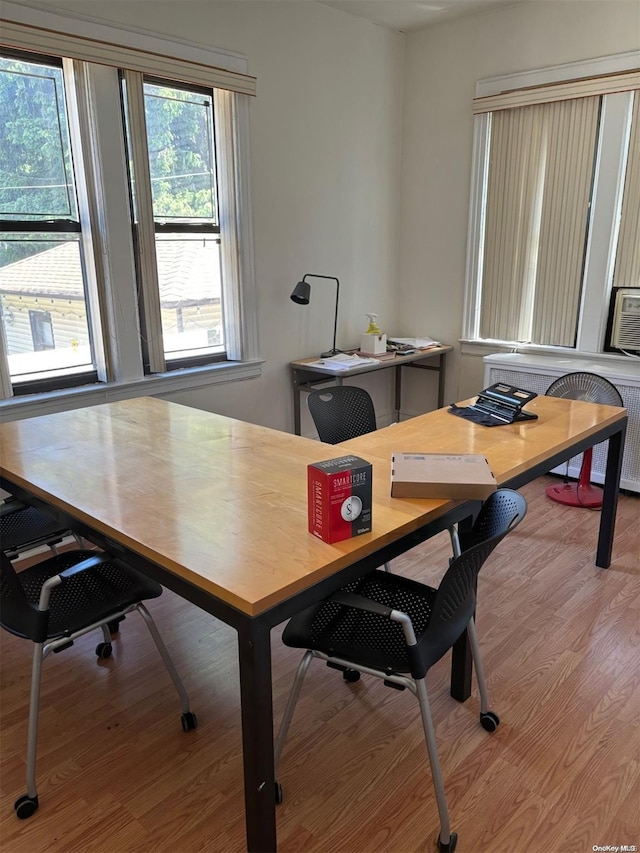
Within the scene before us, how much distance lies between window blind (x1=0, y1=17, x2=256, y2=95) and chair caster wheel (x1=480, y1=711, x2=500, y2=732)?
3.25m

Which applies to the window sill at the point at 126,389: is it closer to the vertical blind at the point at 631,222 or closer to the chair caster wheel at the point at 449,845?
the vertical blind at the point at 631,222

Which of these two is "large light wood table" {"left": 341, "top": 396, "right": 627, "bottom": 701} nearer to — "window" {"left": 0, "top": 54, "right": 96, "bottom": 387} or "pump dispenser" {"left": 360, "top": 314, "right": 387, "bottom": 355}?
"pump dispenser" {"left": 360, "top": 314, "right": 387, "bottom": 355}

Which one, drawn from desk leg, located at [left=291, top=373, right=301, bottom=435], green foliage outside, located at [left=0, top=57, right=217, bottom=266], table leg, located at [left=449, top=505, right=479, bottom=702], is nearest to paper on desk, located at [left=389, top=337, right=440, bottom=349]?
desk leg, located at [left=291, top=373, right=301, bottom=435]

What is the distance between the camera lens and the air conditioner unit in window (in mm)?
3795

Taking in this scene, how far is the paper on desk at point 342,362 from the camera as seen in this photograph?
4039mm

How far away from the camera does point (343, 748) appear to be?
1915mm

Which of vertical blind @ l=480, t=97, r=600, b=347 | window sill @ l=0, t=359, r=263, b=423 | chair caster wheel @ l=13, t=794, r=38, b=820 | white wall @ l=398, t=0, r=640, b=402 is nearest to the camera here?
chair caster wheel @ l=13, t=794, r=38, b=820

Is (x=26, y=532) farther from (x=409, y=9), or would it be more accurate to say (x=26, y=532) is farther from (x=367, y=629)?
(x=409, y=9)

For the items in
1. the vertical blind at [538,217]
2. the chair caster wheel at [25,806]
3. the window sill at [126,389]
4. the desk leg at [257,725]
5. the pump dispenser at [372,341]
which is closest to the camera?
the desk leg at [257,725]

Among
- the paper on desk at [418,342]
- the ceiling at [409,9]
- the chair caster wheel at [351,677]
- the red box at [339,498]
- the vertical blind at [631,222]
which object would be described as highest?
the ceiling at [409,9]

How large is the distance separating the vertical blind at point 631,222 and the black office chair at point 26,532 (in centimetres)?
349

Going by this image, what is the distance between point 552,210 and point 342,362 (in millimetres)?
1718

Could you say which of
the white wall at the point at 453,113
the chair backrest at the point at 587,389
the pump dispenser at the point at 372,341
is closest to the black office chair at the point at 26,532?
the chair backrest at the point at 587,389

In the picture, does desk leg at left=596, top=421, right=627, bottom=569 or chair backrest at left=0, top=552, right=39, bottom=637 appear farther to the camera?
desk leg at left=596, top=421, right=627, bottom=569
